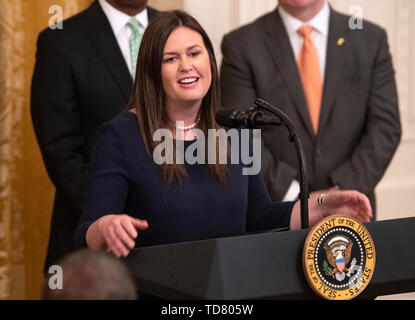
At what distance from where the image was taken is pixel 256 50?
3238 millimetres

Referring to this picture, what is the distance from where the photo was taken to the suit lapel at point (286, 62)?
321 centimetres

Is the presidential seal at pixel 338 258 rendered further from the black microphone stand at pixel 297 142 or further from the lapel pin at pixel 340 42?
the lapel pin at pixel 340 42

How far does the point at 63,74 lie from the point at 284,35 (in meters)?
0.98

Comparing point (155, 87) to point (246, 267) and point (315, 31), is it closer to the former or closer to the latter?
point (246, 267)

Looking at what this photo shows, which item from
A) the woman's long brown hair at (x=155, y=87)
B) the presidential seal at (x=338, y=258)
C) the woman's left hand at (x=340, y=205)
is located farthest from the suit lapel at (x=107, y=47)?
the presidential seal at (x=338, y=258)

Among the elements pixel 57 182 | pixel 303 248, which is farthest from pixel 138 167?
pixel 57 182

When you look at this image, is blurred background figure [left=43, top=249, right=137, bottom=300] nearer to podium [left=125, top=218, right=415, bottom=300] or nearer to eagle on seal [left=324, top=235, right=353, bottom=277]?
podium [left=125, top=218, right=415, bottom=300]

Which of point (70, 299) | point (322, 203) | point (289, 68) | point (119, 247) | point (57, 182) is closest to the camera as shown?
point (70, 299)

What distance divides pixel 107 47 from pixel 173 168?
106 cm

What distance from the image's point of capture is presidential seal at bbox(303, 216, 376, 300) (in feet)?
5.18

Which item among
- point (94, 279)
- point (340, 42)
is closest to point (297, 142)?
point (94, 279)

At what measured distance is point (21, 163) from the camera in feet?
11.5

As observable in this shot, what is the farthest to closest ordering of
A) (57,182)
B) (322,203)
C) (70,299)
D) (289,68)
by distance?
(289,68)
(57,182)
(322,203)
(70,299)

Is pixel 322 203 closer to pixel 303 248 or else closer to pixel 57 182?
pixel 303 248
